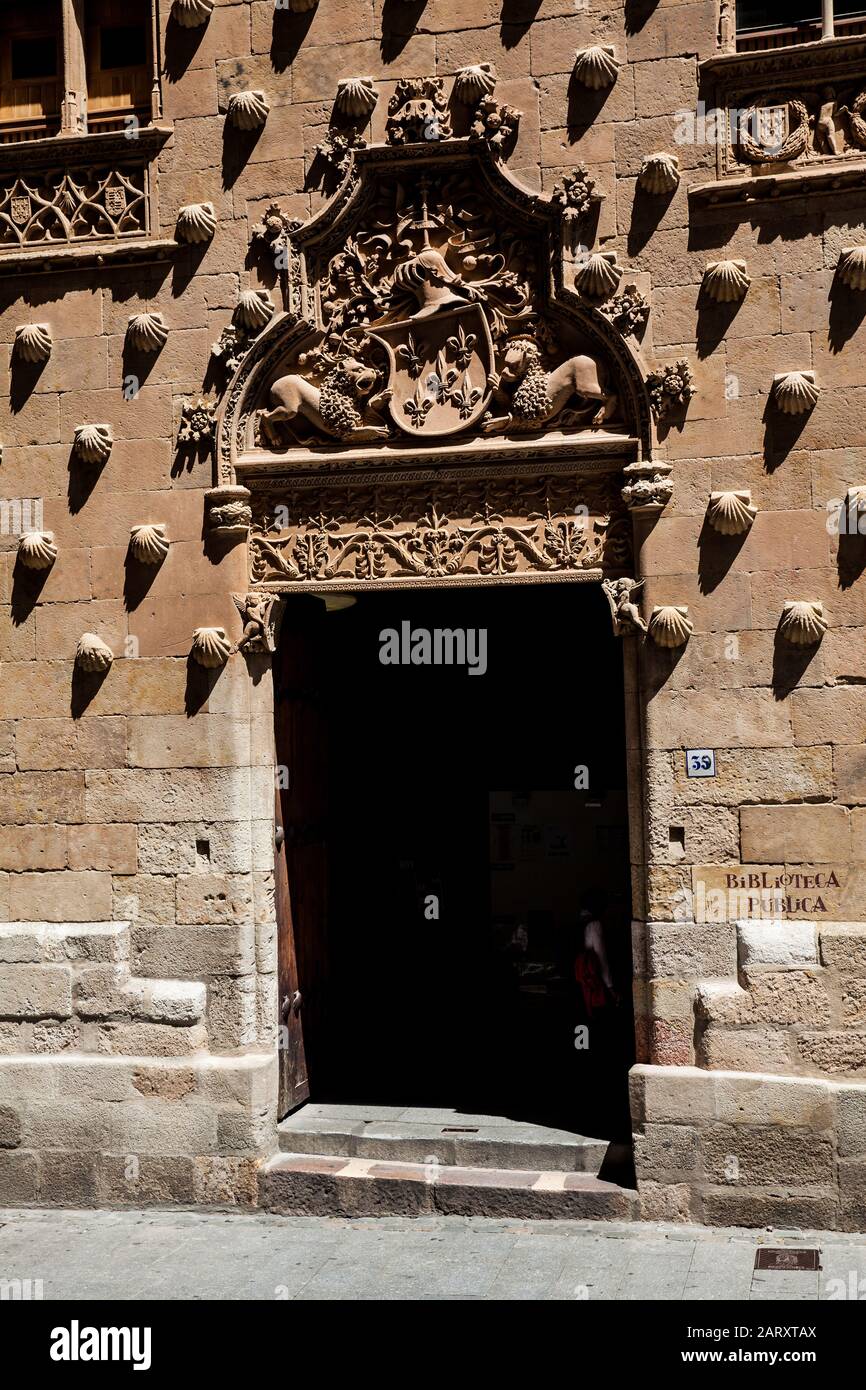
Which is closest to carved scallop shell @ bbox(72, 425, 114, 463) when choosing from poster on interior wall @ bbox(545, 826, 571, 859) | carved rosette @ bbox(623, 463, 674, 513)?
A: carved rosette @ bbox(623, 463, 674, 513)

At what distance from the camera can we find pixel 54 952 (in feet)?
24.6

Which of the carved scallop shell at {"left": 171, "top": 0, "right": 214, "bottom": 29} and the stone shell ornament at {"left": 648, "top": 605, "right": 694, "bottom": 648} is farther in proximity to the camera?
the carved scallop shell at {"left": 171, "top": 0, "right": 214, "bottom": 29}

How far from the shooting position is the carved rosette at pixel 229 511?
739 centimetres

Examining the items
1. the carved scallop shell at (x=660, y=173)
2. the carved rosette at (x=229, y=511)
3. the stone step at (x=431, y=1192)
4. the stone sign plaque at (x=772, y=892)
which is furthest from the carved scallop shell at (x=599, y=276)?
the stone step at (x=431, y=1192)

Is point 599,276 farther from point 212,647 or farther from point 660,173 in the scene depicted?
point 212,647

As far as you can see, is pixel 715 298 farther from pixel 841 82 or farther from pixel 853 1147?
pixel 853 1147

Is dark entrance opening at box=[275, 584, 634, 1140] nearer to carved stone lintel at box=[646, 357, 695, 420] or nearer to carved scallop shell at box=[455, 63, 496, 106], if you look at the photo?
carved stone lintel at box=[646, 357, 695, 420]

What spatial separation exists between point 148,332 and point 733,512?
134 inches

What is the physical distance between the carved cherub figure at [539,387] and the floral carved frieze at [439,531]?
0.32 meters

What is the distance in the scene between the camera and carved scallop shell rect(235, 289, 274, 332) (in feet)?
24.2

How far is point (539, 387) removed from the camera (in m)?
7.13

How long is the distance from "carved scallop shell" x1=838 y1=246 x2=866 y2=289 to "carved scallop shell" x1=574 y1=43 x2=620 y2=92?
156cm

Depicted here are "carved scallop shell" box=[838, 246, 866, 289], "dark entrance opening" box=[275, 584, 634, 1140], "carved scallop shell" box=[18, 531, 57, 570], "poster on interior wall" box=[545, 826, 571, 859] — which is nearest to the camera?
"carved scallop shell" box=[838, 246, 866, 289]

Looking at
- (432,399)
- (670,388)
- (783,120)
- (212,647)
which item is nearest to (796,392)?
(670,388)
